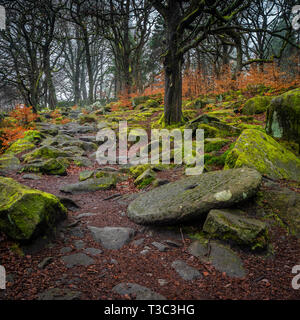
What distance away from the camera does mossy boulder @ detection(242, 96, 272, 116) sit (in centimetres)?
857

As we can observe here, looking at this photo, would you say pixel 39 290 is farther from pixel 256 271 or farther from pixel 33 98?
pixel 33 98

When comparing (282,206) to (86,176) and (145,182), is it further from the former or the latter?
(86,176)

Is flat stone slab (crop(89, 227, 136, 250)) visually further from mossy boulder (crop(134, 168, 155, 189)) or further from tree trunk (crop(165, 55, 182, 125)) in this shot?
tree trunk (crop(165, 55, 182, 125))

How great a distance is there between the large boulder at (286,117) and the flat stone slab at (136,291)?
4410 millimetres

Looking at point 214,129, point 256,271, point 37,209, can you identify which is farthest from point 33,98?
point 256,271

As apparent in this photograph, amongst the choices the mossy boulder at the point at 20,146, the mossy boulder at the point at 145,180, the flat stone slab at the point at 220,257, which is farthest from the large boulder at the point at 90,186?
the mossy boulder at the point at 20,146

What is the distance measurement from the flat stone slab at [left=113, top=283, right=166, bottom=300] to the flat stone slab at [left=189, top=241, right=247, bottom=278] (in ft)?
2.50

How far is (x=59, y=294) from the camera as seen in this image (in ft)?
5.59

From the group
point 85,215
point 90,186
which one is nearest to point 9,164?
point 90,186

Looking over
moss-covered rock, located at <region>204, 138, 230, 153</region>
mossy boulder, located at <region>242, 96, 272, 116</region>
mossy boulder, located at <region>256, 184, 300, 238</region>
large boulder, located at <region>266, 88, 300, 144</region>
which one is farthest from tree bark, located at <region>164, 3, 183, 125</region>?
mossy boulder, located at <region>256, 184, 300, 238</region>

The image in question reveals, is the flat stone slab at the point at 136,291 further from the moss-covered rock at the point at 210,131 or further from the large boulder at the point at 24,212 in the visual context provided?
the moss-covered rock at the point at 210,131
